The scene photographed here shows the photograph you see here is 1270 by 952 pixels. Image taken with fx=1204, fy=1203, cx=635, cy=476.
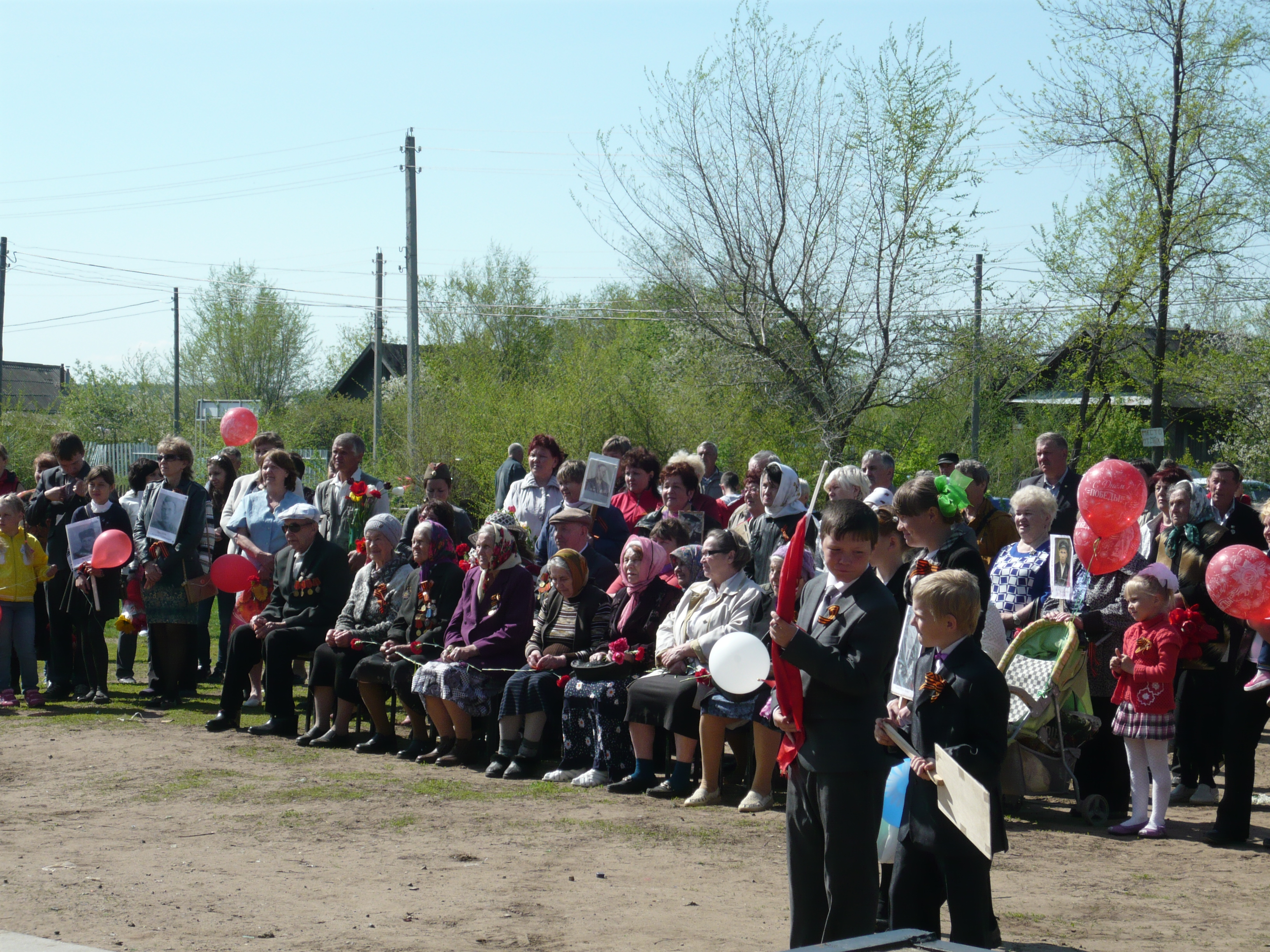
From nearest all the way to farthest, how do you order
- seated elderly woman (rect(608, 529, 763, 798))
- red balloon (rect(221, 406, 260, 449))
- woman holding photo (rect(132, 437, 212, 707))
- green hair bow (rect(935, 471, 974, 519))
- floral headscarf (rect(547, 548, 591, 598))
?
1. green hair bow (rect(935, 471, 974, 519))
2. seated elderly woman (rect(608, 529, 763, 798))
3. floral headscarf (rect(547, 548, 591, 598))
4. woman holding photo (rect(132, 437, 212, 707))
5. red balloon (rect(221, 406, 260, 449))

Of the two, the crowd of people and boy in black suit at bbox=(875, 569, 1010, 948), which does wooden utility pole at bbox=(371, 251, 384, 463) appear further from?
boy in black suit at bbox=(875, 569, 1010, 948)

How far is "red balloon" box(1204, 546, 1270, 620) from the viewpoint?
20.0 ft

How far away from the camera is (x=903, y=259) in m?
17.5

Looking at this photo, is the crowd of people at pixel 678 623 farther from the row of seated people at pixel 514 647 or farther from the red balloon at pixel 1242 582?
the red balloon at pixel 1242 582

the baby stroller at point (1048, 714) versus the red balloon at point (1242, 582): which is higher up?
the red balloon at point (1242, 582)

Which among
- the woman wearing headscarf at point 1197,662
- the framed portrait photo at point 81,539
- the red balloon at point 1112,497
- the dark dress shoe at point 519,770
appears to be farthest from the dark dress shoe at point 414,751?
the woman wearing headscarf at point 1197,662

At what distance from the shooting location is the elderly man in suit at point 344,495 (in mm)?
10242

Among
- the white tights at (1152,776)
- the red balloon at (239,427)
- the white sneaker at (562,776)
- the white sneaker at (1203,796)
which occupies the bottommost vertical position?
the white sneaker at (1203,796)

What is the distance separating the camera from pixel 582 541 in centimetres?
857

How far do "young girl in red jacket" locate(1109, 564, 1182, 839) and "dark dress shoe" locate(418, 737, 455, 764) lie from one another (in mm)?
4389

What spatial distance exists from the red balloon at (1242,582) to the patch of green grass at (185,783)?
19.7 ft

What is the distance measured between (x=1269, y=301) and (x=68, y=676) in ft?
61.6

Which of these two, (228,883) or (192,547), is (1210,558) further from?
(192,547)

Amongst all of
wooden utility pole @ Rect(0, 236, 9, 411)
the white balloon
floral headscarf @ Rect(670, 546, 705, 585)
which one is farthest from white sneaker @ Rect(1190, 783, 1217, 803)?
wooden utility pole @ Rect(0, 236, 9, 411)
